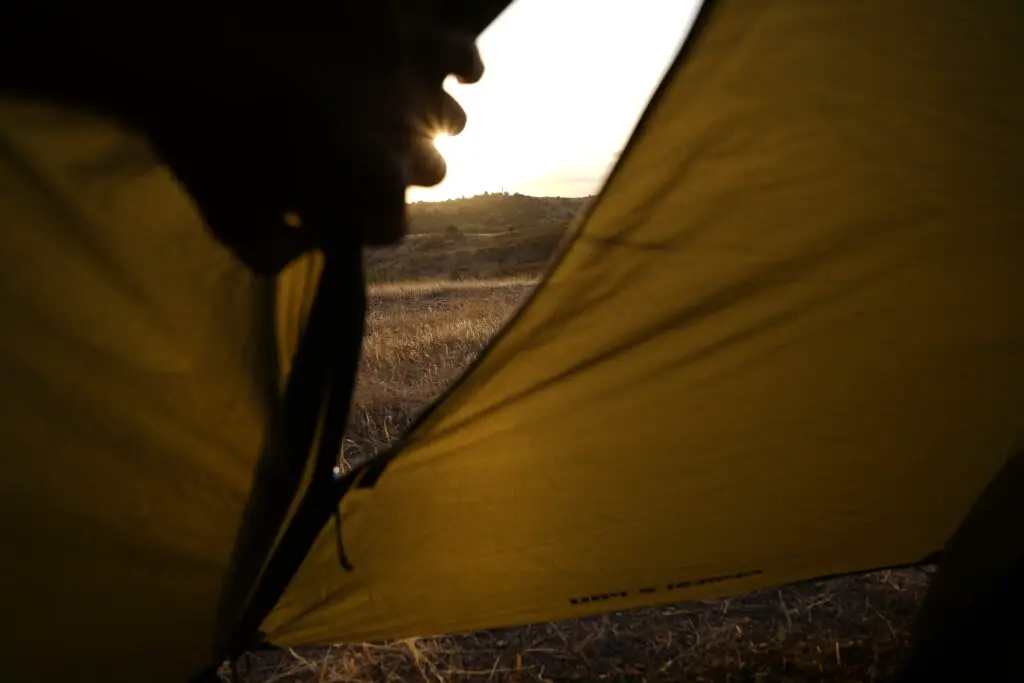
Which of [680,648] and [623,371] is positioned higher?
[623,371]

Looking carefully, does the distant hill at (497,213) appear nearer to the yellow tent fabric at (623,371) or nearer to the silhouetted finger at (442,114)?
the yellow tent fabric at (623,371)

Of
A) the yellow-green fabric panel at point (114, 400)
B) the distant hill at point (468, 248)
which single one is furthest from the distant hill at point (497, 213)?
the yellow-green fabric panel at point (114, 400)

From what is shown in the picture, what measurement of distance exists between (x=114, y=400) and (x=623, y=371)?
0.72 metres

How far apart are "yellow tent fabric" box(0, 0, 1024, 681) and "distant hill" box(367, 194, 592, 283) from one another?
6994 mm

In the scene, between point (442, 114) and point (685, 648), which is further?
point (685, 648)

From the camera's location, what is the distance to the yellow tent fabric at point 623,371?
3.02ft

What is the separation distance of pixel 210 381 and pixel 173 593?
14.7 inches

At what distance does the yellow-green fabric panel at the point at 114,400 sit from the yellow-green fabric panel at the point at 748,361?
0.22 metres

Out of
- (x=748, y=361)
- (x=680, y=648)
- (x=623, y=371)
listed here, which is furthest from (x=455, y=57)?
(x=680, y=648)

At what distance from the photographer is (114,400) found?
38.8 inches

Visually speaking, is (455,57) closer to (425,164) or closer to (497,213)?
(425,164)

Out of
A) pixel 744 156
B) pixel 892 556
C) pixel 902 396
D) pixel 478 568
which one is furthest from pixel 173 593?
pixel 892 556

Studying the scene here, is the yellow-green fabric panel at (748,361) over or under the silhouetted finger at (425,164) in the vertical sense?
under

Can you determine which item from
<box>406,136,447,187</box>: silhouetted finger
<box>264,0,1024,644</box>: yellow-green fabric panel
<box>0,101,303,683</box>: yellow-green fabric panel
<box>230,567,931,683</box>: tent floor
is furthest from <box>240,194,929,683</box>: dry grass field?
<box>406,136,447,187</box>: silhouetted finger
